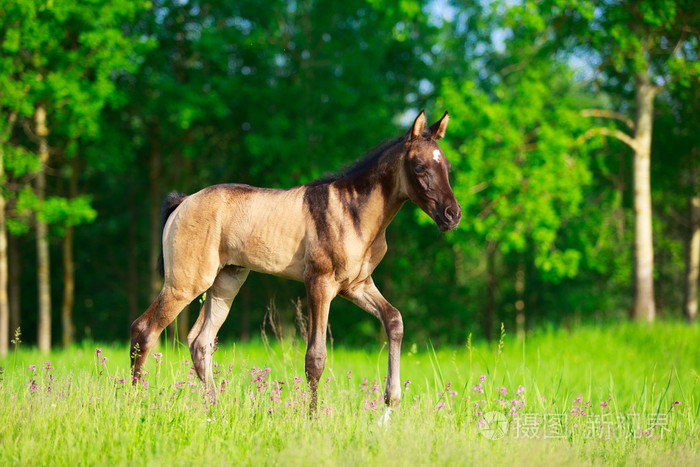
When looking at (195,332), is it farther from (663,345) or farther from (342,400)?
(663,345)

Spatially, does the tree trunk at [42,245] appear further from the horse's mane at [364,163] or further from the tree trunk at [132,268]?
the horse's mane at [364,163]

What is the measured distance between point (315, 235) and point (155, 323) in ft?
5.18

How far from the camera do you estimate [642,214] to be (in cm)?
1370

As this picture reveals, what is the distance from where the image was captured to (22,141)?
1791cm

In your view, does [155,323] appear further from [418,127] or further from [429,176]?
[418,127]

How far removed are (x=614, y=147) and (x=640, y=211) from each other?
16.1 feet

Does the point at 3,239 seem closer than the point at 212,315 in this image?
No

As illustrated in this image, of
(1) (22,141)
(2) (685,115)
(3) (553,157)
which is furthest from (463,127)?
(1) (22,141)

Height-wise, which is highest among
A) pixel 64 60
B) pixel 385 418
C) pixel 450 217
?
pixel 64 60

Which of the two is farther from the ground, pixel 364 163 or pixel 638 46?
pixel 638 46

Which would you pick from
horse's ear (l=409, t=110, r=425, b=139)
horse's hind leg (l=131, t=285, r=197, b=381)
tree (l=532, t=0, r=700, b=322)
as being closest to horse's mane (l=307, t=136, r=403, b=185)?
horse's ear (l=409, t=110, r=425, b=139)

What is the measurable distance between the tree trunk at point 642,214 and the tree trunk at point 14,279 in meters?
18.7

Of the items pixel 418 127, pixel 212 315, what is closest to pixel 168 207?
pixel 212 315

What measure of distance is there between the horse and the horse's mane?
0.04 feet
